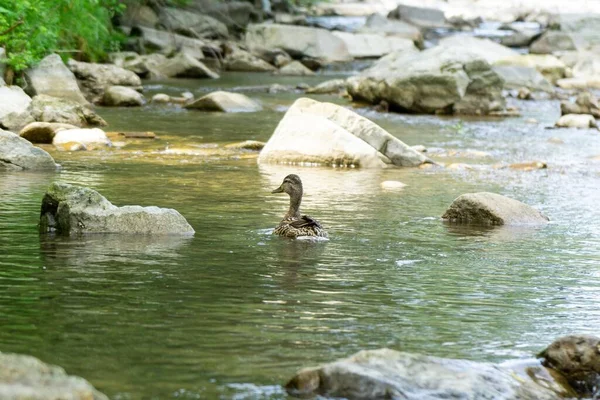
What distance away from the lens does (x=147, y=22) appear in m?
41.0

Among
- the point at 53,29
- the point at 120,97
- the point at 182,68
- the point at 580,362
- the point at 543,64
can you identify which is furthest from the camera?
the point at 543,64

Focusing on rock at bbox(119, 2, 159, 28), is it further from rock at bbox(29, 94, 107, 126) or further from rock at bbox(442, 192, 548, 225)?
rock at bbox(442, 192, 548, 225)

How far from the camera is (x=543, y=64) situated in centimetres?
4050

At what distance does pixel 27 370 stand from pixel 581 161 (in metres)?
15.1

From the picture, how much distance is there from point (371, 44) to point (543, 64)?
8.35m

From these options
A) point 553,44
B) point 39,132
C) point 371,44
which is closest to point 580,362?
point 39,132

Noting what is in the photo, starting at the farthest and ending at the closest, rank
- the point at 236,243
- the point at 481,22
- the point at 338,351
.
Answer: the point at 481,22
the point at 236,243
the point at 338,351

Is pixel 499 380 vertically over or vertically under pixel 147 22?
under

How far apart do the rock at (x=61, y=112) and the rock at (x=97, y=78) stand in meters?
4.92

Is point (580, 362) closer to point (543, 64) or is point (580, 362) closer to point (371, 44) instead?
point (543, 64)

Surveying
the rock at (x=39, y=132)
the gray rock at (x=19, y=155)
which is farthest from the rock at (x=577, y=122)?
the gray rock at (x=19, y=155)

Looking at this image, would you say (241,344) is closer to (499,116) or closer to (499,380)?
(499,380)

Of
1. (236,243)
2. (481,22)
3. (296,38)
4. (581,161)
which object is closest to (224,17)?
(296,38)

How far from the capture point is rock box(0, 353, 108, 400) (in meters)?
4.93
